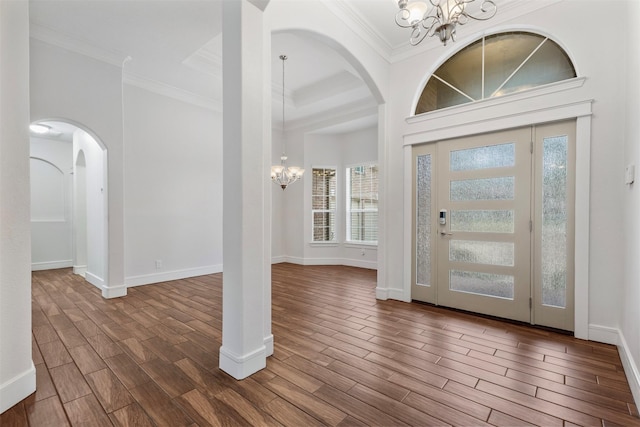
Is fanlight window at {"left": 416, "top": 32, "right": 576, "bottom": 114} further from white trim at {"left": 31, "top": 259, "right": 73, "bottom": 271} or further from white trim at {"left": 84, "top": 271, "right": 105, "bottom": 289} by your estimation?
white trim at {"left": 31, "top": 259, "right": 73, "bottom": 271}

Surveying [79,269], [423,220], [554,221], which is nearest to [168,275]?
[79,269]

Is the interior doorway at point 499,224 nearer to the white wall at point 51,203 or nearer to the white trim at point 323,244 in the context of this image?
the white trim at point 323,244

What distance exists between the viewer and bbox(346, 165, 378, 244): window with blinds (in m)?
6.43

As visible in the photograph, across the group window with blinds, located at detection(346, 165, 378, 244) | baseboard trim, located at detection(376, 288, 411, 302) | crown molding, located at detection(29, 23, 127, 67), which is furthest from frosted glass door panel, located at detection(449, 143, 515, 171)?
crown molding, located at detection(29, 23, 127, 67)

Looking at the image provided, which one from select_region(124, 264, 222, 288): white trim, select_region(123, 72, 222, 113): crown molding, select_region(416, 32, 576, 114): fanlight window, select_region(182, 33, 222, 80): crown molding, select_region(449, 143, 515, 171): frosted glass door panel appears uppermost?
select_region(182, 33, 222, 80): crown molding

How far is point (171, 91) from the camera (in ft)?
16.3

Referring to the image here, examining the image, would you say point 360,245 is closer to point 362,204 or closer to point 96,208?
point 362,204

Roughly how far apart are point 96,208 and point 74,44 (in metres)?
2.42

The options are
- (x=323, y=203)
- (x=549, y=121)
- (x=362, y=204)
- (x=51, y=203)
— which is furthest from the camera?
(x=323, y=203)

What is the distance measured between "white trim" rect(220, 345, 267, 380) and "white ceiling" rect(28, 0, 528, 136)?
342 centimetres

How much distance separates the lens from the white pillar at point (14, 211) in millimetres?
1726

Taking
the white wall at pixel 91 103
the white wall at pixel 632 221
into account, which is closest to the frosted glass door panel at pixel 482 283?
the white wall at pixel 632 221

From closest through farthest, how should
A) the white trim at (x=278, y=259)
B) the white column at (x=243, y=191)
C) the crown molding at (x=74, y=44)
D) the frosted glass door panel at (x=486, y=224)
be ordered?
the white column at (x=243, y=191), the frosted glass door panel at (x=486, y=224), the crown molding at (x=74, y=44), the white trim at (x=278, y=259)

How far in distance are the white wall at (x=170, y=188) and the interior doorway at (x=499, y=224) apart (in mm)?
3967
